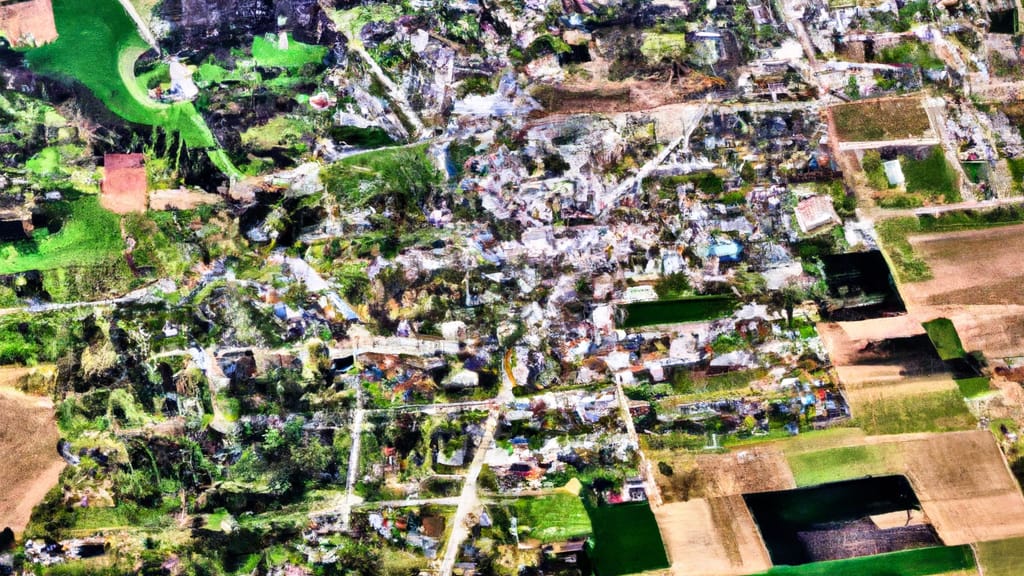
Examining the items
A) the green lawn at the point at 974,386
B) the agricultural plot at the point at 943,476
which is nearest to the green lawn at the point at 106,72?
the agricultural plot at the point at 943,476

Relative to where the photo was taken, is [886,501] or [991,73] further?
[991,73]

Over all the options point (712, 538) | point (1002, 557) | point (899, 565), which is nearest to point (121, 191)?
point (712, 538)

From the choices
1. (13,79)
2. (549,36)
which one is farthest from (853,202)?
(13,79)

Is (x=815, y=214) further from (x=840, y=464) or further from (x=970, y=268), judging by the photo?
(x=840, y=464)

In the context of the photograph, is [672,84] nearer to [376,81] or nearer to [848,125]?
[848,125]

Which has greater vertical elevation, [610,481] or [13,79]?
[13,79]

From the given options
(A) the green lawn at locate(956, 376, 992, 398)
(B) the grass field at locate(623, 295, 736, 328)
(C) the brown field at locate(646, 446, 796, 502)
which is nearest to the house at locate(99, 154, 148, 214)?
(B) the grass field at locate(623, 295, 736, 328)

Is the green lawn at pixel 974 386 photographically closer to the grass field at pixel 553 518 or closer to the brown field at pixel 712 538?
the brown field at pixel 712 538
